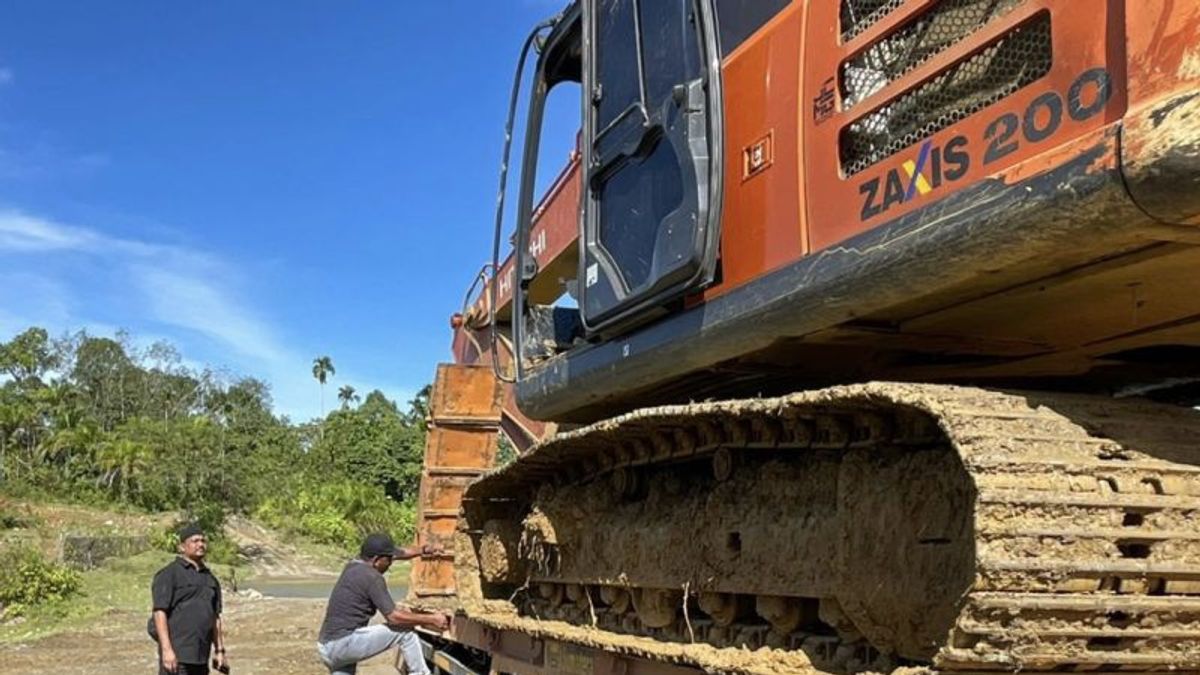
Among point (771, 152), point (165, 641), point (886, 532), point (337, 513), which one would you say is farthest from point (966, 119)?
point (337, 513)

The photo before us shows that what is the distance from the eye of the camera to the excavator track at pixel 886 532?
2592mm

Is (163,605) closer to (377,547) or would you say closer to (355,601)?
(355,601)

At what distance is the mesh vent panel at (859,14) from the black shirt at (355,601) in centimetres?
503

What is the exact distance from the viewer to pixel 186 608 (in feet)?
24.5

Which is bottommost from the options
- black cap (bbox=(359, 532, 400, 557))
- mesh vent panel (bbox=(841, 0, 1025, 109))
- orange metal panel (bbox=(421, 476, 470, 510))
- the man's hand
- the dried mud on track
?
the dried mud on track

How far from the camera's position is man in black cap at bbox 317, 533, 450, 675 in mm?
7480

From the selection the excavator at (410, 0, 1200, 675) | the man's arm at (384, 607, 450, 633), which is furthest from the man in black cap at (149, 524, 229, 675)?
the excavator at (410, 0, 1200, 675)

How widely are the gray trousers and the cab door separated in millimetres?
3740

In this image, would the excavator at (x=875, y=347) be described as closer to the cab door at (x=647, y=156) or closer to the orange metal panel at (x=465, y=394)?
the cab door at (x=647, y=156)

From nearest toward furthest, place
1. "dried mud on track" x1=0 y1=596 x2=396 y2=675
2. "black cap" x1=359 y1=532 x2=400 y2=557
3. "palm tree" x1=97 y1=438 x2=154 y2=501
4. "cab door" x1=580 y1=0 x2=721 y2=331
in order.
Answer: "cab door" x1=580 y1=0 x2=721 y2=331, "black cap" x1=359 y1=532 x2=400 y2=557, "dried mud on track" x1=0 y1=596 x2=396 y2=675, "palm tree" x1=97 y1=438 x2=154 y2=501

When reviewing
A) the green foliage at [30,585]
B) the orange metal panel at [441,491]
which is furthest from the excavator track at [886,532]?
the green foliage at [30,585]

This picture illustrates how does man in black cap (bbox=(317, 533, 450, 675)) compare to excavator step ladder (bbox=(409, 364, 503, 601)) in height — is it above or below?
below

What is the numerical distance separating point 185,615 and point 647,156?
15.4 ft

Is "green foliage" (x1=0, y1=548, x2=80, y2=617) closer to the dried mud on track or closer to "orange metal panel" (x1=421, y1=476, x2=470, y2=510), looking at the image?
the dried mud on track
